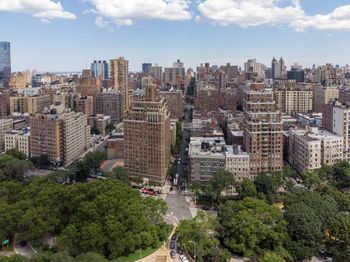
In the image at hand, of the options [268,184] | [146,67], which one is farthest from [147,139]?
[146,67]

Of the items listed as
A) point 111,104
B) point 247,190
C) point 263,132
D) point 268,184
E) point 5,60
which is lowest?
point 247,190

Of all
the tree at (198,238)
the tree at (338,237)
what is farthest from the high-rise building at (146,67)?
the tree at (338,237)

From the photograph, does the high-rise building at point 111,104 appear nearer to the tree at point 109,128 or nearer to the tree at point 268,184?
the tree at point 109,128

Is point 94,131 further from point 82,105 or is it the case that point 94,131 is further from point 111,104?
point 111,104

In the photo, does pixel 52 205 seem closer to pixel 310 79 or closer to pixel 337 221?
pixel 337 221

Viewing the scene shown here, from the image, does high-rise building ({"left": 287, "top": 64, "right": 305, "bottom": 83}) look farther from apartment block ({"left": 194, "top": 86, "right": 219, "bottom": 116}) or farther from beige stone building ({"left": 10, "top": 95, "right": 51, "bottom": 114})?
beige stone building ({"left": 10, "top": 95, "right": 51, "bottom": 114})

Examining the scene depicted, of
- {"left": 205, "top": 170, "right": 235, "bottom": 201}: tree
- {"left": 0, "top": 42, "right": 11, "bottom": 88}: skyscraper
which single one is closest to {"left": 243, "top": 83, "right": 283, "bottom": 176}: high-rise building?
{"left": 205, "top": 170, "right": 235, "bottom": 201}: tree
